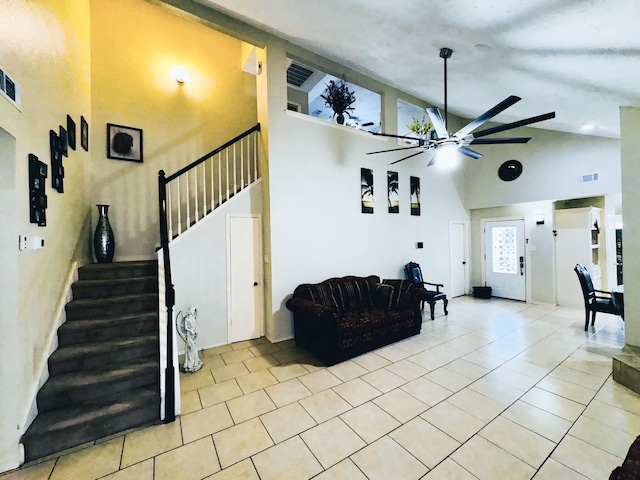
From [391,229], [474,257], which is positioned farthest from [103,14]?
[474,257]

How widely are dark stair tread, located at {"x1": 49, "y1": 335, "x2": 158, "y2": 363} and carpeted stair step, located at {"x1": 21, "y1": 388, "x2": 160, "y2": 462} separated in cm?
45

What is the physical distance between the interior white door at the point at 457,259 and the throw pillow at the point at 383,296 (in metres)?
3.10

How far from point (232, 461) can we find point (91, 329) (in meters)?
2.02

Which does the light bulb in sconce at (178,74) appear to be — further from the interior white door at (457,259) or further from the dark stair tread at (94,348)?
the interior white door at (457,259)

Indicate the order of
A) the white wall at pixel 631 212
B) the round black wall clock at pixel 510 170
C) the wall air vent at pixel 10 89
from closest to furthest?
the wall air vent at pixel 10 89
the white wall at pixel 631 212
the round black wall clock at pixel 510 170

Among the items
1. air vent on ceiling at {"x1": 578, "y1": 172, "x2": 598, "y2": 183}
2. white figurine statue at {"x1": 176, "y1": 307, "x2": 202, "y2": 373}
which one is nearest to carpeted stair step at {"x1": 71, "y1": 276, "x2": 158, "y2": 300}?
white figurine statue at {"x1": 176, "y1": 307, "x2": 202, "y2": 373}

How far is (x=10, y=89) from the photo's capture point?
6.40 feet

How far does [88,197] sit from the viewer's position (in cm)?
399

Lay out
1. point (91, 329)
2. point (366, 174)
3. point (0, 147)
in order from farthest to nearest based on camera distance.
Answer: point (366, 174) < point (91, 329) < point (0, 147)

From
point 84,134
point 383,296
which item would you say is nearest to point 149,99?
point 84,134

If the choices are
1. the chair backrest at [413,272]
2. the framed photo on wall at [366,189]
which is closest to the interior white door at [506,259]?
the chair backrest at [413,272]

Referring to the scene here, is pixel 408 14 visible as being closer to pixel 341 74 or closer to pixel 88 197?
pixel 341 74

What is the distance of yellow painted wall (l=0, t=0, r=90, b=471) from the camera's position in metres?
1.93

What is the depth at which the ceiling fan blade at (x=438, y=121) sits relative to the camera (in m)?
2.98
